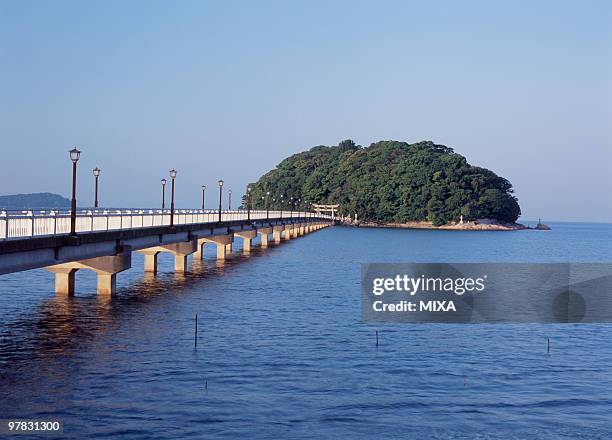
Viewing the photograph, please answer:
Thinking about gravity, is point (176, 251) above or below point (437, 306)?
above

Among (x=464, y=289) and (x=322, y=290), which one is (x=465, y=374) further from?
(x=464, y=289)

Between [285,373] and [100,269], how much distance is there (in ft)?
69.8

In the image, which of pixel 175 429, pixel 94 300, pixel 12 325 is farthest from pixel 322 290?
pixel 175 429

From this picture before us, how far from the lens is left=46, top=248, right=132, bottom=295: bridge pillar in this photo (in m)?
44.8

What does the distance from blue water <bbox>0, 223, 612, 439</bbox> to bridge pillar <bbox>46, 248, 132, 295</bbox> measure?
36.5 inches

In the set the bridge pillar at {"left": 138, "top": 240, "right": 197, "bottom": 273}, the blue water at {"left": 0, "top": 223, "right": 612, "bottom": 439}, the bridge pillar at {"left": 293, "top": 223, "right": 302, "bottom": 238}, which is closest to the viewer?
the blue water at {"left": 0, "top": 223, "right": 612, "bottom": 439}

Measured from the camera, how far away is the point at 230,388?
2498cm

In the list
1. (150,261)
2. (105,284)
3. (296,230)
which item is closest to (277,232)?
(296,230)

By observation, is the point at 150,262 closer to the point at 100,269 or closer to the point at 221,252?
the point at 100,269

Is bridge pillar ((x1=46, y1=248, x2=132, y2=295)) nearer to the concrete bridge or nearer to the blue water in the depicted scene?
the concrete bridge

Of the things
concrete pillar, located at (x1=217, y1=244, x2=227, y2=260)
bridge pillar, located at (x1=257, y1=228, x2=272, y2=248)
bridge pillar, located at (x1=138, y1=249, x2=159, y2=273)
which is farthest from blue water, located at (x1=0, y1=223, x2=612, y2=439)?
bridge pillar, located at (x1=257, y1=228, x2=272, y2=248)

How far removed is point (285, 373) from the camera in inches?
1084

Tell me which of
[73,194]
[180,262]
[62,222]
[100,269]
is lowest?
[180,262]

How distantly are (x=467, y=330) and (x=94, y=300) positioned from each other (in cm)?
1989
